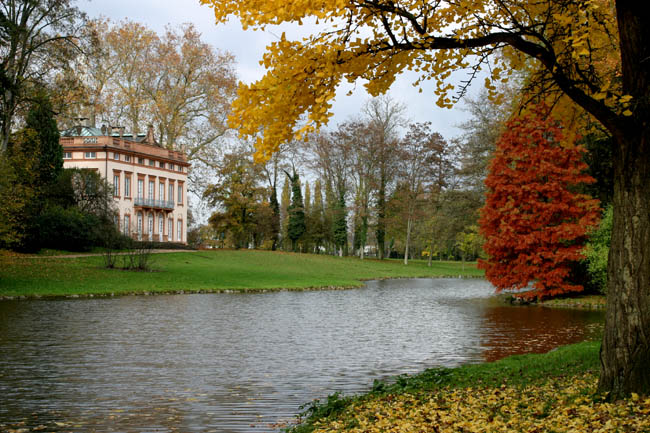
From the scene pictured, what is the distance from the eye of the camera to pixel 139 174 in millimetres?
51688

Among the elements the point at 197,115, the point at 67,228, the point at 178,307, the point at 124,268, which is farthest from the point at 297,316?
the point at 197,115

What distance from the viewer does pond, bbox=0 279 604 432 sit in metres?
7.25

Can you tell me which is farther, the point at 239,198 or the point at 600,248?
the point at 239,198

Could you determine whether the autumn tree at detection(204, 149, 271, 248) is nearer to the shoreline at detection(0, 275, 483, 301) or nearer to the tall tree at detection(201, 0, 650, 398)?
the shoreline at detection(0, 275, 483, 301)

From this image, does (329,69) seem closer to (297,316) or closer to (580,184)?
(297,316)

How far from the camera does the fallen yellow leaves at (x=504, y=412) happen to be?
5082mm

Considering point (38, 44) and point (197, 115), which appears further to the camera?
point (197, 115)

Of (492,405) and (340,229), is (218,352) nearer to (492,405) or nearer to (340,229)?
(492,405)

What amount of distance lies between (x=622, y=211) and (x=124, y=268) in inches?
1131

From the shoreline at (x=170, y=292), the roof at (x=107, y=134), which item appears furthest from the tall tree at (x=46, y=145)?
the shoreline at (x=170, y=292)

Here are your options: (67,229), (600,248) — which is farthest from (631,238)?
(67,229)

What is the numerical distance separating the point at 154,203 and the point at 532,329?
4246cm

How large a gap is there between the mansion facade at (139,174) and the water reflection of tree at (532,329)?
3336cm

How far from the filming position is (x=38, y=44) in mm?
26016
